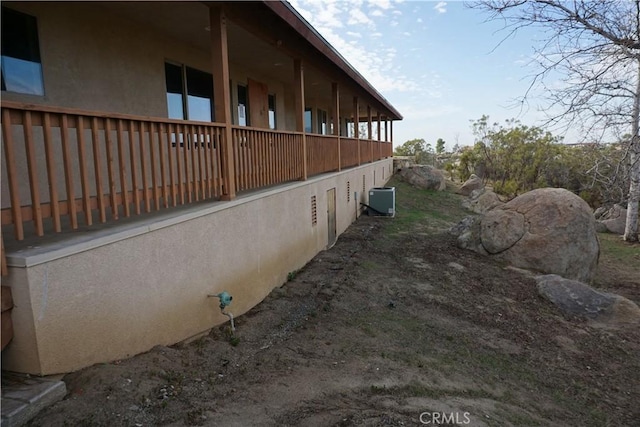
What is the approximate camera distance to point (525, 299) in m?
7.02

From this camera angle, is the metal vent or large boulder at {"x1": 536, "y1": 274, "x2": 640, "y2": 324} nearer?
large boulder at {"x1": 536, "y1": 274, "x2": 640, "y2": 324}

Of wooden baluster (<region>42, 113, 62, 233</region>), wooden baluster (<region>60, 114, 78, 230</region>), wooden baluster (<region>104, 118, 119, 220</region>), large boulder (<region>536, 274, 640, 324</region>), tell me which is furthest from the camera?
large boulder (<region>536, 274, 640, 324</region>)

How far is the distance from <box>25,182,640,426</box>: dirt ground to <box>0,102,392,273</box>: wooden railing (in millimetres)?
1255

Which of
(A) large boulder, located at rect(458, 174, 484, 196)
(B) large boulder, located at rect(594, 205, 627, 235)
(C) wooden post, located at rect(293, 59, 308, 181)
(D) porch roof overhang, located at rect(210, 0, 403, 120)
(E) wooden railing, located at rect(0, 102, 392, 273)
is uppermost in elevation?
(D) porch roof overhang, located at rect(210, 0, 403, 120)

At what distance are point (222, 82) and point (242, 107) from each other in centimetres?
463

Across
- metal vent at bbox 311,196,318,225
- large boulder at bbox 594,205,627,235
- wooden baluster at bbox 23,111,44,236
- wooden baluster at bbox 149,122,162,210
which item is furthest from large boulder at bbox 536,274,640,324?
large boulder at bbox 594,205,627,235

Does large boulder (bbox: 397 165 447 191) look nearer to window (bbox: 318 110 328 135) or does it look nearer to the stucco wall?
window (bbox: 318 110 328 135)

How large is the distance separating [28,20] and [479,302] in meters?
7.23

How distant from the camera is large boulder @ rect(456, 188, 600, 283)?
8.45 m

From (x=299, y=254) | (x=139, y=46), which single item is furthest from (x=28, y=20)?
(x=299, y=254)

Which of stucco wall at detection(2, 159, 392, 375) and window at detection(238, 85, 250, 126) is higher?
window at detection(238, 85, 250, 126)

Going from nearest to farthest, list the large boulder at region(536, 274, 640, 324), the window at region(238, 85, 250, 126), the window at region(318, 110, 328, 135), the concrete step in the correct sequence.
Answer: the concrete step → the large boulder at region(536, 274, 640, 324) → the window at region(238, 85, 250, 126) → the window at region(318, 110, 328, 135)

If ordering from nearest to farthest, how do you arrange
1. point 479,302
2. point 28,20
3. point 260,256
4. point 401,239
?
point 28,20
point 260,256
point 479,302
point 401,239

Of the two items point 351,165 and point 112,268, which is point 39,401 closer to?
point 112,268
